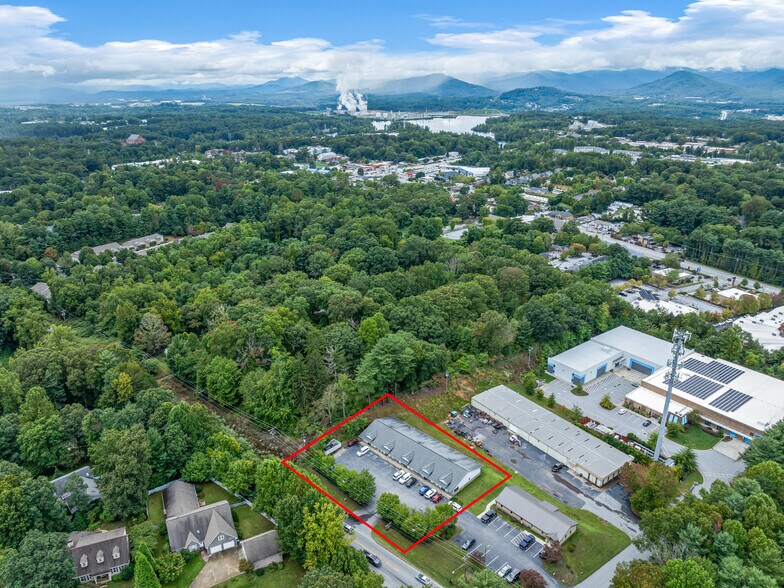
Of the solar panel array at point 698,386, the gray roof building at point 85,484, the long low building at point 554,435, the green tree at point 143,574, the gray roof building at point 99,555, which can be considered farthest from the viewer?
the solar panel array at point 698,386

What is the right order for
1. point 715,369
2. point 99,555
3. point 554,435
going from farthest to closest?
point 715,369, point 554,435, point 99,555

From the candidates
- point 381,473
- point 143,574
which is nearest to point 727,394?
point 381,473

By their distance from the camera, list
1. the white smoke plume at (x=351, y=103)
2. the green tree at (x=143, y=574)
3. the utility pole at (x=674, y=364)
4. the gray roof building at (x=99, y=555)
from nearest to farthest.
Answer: the green tree at (x=143, y=574) < the gray roof building at (x=99, y=555) < the utility pole at (x=674, y=364) < the white smoke plume at (x=351, y=103)

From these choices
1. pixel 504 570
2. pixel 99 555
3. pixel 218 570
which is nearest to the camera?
pixel 99 555

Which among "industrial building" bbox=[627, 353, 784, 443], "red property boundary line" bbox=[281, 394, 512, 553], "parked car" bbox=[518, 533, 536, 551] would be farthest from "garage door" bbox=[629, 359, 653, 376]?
"parked car" bbox=[518, 533, 536, 551]

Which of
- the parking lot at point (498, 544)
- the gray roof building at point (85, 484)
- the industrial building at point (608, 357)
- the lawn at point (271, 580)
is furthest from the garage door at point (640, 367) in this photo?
the gray roof building at point (85, 484)

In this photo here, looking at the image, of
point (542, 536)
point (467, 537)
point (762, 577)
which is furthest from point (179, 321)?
point (762, 577)

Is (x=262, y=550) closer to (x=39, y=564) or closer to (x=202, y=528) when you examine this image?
(x=202, y=528)

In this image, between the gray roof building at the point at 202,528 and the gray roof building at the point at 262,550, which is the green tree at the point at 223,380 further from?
the gray roof building at the point at 262,550
